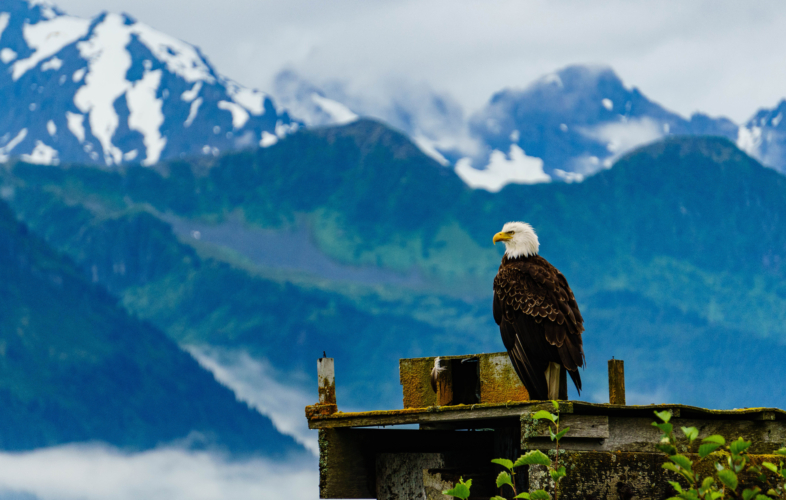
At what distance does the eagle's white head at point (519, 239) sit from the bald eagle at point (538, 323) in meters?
0.08

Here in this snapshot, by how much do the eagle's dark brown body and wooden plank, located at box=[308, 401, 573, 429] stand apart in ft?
3.29

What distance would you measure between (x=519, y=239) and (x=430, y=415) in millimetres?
3134

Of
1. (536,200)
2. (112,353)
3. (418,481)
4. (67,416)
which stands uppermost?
(536,200)

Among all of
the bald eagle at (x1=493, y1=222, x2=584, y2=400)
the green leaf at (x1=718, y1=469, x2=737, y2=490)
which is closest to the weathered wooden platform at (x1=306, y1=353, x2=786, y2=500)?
the bald eagle at (x1=493, y1=222, x2=584, y2=400)

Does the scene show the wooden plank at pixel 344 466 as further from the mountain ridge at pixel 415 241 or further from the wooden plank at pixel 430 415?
the mountain ridge at pixel 415 241

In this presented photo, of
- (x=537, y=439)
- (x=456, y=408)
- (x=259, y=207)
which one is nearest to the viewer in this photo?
(x=537, y=439)

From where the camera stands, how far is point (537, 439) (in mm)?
8805

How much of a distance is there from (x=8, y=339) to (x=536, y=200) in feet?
330

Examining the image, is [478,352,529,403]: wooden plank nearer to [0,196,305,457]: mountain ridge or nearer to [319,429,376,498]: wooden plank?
[319,429,376,498]: wooden plank

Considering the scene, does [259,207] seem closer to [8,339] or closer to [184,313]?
[184,313]

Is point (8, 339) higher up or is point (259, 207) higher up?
point (259, 207)

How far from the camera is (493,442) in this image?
1247 cm

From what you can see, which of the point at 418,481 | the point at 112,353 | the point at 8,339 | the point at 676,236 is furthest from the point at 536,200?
the point at 418,481

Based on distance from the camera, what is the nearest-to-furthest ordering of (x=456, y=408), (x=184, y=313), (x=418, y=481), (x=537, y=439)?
1. (x=537, y=439)
2. (x=456, y=408)
3. (x=418, y=481)
4. (x=184, y=313)
